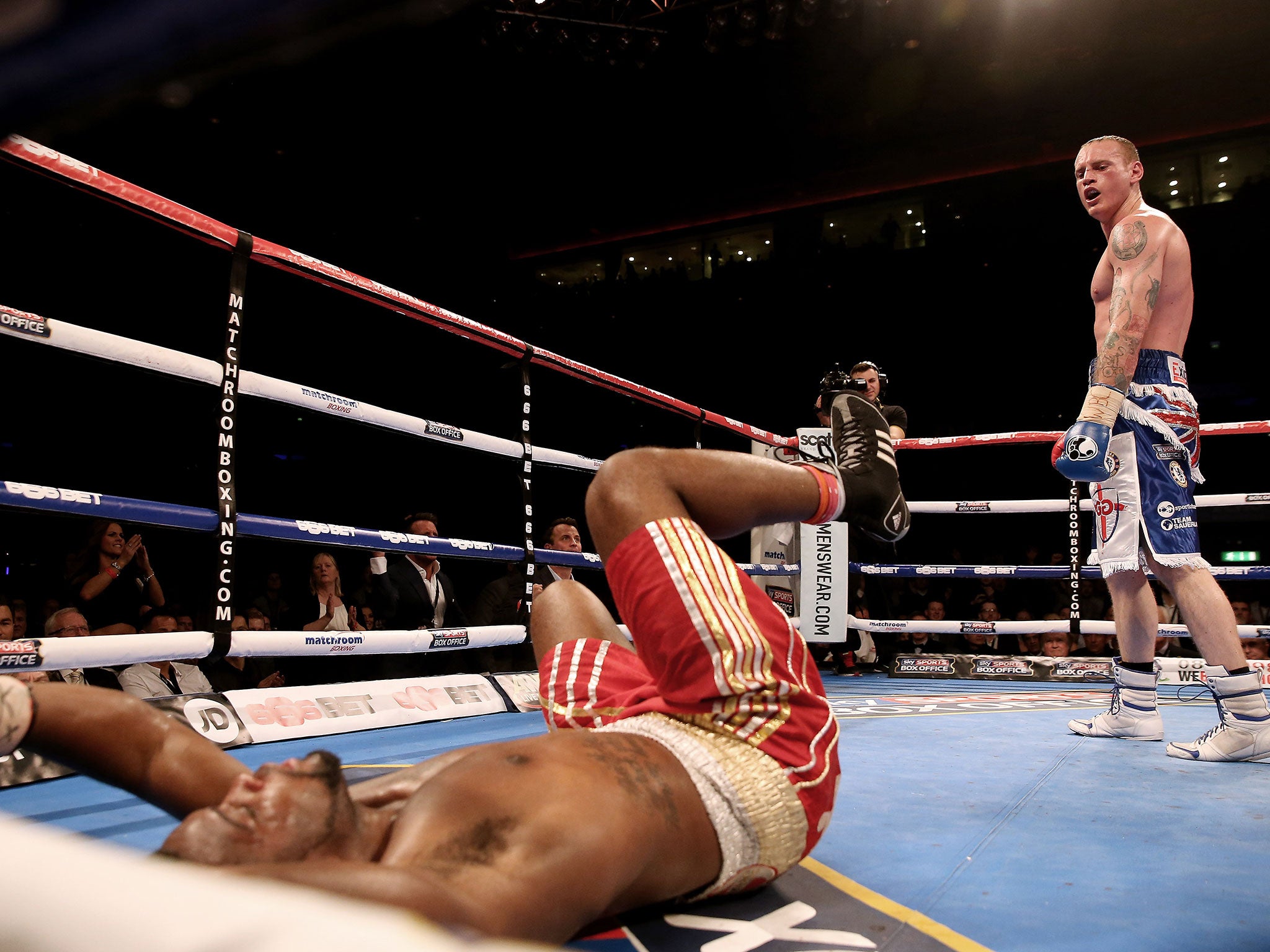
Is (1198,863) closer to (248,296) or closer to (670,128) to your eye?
(248,296)

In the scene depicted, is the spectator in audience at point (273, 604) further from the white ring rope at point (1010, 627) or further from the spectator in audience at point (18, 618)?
the white ring rope at point (1010, 627)

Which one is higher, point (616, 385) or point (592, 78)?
point (592, 78)

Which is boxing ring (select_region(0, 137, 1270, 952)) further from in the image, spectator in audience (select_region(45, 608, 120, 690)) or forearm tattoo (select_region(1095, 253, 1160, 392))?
forearm tattoo (select_region(1095, 253, 1160, 392))

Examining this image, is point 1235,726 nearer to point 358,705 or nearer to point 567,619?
point 567,619

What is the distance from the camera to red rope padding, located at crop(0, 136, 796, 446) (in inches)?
67.1

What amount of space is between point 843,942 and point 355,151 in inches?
314

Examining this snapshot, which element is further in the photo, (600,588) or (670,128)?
(600,588)

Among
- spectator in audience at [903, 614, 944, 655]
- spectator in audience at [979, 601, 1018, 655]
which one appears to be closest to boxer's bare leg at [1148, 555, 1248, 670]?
spectator in audience at [979, 601, 1018, 655]

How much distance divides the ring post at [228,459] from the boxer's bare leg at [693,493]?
1116 mm

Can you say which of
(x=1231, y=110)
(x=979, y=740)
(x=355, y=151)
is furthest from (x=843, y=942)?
(x=1231, y=110)

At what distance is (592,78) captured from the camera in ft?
26.1

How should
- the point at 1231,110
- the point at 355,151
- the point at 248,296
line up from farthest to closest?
the point at 1231,110 < the point at 355,151 < the point at 248,296

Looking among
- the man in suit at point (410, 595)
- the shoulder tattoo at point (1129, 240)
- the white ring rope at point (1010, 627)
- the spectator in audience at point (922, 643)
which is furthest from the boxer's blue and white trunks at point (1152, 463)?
the spectator in audience at point (922, 643)

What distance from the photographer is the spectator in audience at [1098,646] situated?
5145mm
